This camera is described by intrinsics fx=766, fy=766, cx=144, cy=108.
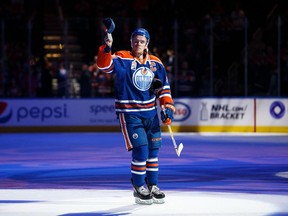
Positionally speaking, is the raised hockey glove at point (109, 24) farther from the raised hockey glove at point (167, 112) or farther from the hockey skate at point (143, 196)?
the hockey skate at point (143, 196)

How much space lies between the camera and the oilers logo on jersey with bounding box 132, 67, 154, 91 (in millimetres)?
8312

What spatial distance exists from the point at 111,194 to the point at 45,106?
42.2ft

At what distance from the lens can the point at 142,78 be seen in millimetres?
8336

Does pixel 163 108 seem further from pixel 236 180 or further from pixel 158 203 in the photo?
pixel 236 180

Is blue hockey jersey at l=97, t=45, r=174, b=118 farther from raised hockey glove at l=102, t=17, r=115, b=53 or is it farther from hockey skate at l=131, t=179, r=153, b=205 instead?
hockey skate at l=131, t=179, r=153, b=205

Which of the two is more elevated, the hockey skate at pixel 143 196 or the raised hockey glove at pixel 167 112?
the raised hockey glove at pixel 167 112

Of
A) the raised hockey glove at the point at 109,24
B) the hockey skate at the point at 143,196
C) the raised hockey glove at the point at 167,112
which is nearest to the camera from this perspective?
the raised hockey glove at the point at 109,24

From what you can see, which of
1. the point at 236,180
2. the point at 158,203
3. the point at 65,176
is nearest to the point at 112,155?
the point at 65,176

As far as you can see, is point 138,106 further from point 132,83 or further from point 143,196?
point 143,196

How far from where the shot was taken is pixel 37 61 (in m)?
22.1

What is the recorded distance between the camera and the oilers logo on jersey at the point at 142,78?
8.31 m

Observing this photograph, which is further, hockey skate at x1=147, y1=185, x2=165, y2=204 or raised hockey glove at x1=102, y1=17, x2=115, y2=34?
hockey skate at x1=147, y1=185, x2=165, y2=204

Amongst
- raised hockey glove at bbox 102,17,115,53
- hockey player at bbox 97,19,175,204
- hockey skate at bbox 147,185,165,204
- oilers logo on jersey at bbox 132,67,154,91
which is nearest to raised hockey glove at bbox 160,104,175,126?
hockey player at bbox 97,19,175,204

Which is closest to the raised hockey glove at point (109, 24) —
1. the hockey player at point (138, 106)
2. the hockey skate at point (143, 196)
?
the hockey player at point (138, 106)
